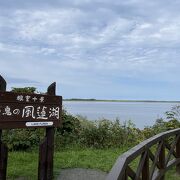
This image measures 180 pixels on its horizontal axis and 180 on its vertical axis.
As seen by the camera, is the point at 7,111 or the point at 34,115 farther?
the point at 34,115

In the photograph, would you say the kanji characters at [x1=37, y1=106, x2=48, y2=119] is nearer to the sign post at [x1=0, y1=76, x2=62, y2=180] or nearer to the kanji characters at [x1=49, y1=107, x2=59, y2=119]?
the sign post at [x1=0, y1=76, x2=62, y2=180]

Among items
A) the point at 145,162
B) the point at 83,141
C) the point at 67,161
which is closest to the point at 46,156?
the point at 67,161

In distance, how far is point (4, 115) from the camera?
6438mm

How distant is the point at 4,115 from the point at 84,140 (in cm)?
622

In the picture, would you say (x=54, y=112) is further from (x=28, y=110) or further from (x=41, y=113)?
(x=28, y=110)

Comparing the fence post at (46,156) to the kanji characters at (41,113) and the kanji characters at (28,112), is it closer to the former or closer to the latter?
the kanji characters at (41,113)

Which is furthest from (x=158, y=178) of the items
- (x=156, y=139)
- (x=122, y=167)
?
(x=122, y=167)

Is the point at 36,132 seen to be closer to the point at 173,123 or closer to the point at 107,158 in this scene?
the point at 107,158

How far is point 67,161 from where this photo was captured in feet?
30.6

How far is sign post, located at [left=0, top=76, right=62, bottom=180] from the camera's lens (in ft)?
21.3

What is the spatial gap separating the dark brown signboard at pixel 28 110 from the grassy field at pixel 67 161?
1.29 meters

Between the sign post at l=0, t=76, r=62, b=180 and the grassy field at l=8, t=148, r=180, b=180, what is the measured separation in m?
0.66

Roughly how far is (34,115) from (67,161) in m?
2.75

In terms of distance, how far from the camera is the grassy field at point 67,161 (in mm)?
8109
